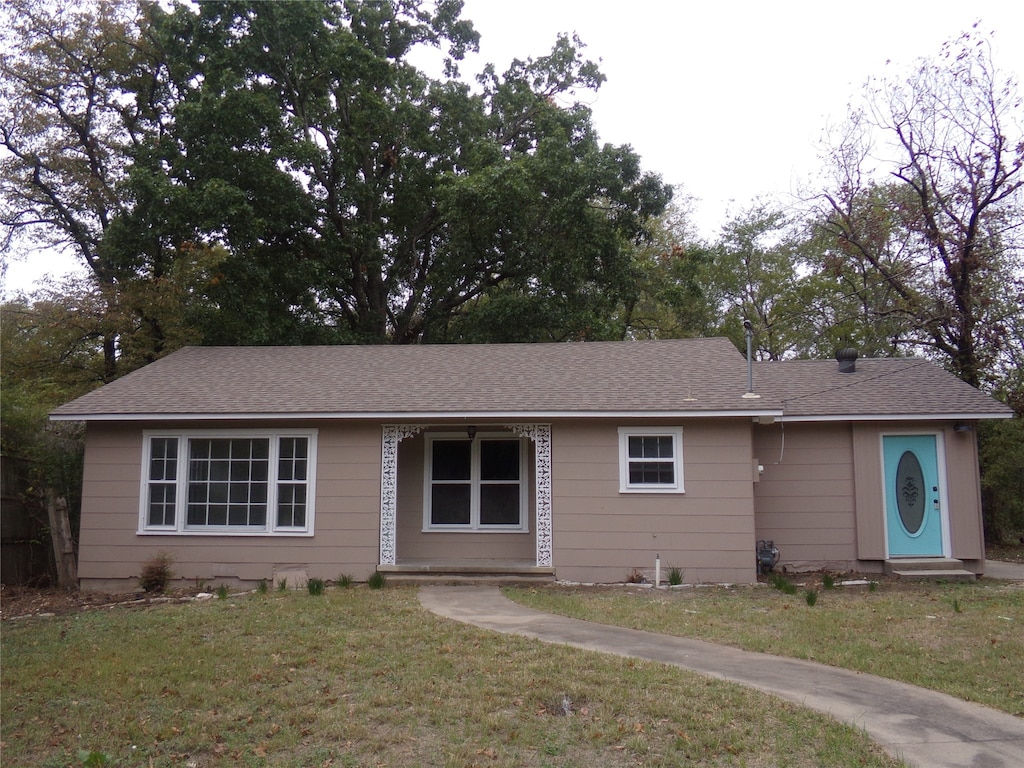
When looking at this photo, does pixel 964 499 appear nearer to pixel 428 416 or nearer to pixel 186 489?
pixel 428 416

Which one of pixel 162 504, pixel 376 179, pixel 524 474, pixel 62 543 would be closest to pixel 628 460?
pixel 524 474

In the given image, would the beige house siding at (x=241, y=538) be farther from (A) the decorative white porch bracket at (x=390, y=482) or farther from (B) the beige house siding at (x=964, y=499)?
(B) the beige house siding at (x=964, y=499)

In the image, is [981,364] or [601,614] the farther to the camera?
[981,364]

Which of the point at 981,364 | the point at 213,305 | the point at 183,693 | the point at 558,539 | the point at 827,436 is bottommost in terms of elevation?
the point at 183,693

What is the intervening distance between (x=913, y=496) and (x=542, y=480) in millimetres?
5835

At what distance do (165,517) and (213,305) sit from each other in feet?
30.2

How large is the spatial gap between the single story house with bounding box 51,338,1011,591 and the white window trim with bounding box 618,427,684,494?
0.10 feet

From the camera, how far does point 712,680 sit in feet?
21.4

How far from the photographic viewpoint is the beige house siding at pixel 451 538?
13.2m

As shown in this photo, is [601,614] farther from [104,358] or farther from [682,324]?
[682,324]

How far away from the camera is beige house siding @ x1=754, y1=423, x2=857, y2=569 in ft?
42.9

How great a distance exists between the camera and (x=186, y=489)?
1263 cm

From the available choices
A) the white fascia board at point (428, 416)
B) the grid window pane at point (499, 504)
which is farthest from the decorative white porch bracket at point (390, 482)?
the grid window pane at point (499, 504)

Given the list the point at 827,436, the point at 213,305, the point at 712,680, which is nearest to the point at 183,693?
the point at 712,680
